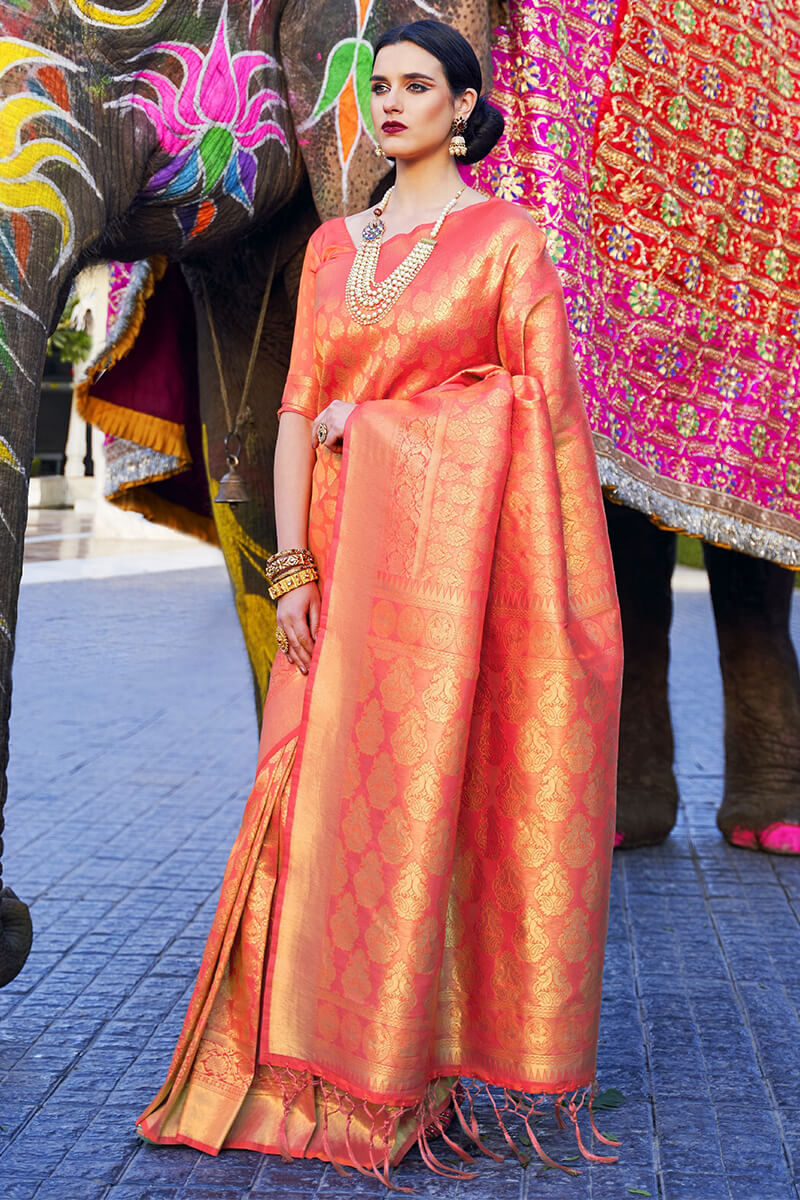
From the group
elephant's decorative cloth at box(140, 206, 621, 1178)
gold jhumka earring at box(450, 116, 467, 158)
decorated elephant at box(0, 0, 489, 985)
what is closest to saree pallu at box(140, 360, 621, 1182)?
elephant's decorative cloth at box(140, 206, 621, 1178)

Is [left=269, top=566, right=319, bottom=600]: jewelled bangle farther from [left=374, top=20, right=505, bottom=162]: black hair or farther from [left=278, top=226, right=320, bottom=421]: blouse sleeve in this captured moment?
[left=374, top=20, right=505, bottom=162]: black hair

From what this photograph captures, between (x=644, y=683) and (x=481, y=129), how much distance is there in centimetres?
219

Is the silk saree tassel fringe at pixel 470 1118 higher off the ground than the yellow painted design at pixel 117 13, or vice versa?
the yellow painted design at pixel 117 13

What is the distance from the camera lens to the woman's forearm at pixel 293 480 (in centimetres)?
243

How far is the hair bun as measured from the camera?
93.1 inches

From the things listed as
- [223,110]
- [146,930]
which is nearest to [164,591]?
[146,930]

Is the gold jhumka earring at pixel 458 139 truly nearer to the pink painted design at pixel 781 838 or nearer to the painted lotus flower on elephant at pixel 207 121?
the painted lotus flower on elephant at pixel 207 121

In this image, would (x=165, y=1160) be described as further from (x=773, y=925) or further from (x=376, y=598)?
(x=773, y=925)

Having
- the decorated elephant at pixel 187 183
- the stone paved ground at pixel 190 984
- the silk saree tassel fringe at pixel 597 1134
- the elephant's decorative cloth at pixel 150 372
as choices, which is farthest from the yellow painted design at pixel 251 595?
the silk saree tassel fringe at pixel 597 1134

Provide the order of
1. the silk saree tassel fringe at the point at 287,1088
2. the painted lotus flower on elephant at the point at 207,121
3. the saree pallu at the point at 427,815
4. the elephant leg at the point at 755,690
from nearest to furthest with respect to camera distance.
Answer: the saree pallu at the point at 427,815
the silk saree tassel fringe at the point at 287,1088
the painted lotus flower on elephant at the point at 207,121
the elephant leg at the point at 755,690

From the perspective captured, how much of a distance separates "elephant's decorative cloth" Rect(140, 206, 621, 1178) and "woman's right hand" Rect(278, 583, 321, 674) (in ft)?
0.19

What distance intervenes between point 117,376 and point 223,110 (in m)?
0.88

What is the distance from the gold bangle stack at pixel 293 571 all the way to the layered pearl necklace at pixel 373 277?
0.34 metres

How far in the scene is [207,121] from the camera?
2.62 m
